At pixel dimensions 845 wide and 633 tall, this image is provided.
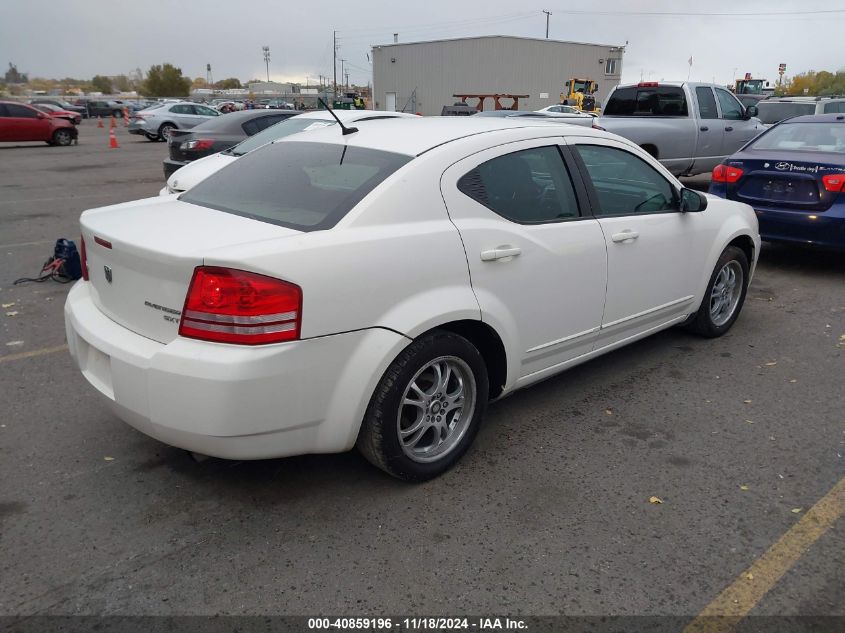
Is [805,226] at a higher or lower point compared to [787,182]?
lower

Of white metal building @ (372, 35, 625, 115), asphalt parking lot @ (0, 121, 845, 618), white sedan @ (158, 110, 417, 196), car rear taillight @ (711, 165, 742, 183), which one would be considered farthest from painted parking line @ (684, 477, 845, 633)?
white metal building @ (372, 35, 625, 115)

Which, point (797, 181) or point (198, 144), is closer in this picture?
point (797, 181)

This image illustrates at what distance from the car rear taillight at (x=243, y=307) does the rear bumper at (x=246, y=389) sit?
0.05m

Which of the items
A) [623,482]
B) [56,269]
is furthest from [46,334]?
[623,482]

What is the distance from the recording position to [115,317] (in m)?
3.03

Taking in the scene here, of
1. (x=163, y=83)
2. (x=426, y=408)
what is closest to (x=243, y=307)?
(x=426, y=408)

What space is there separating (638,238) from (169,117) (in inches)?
1049

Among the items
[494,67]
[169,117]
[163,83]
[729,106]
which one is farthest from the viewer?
[163,83]

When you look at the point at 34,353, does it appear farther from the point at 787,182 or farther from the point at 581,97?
the point at 581,97

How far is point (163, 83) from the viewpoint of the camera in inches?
3728

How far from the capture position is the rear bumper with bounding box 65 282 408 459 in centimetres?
254

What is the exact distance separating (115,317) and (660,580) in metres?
2.53

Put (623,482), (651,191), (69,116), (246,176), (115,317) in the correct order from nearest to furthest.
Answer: (115,317)
(623,482)
(246,176)
(651,191)
(69,116)

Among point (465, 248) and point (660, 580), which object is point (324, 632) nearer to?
point (660, 580)
